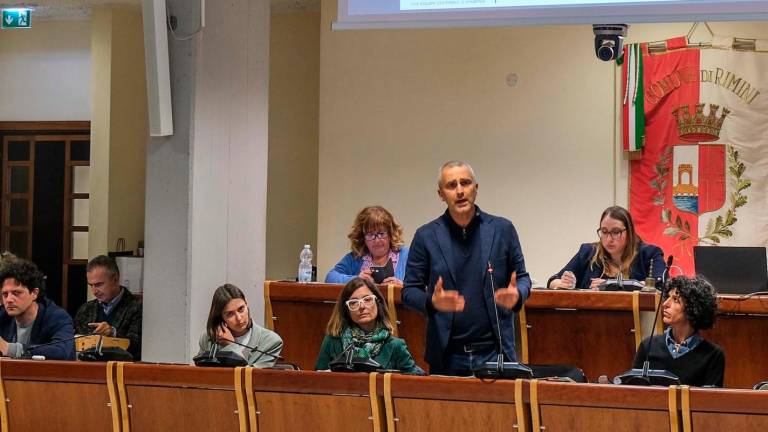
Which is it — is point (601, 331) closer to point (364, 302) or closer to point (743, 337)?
point (743, 337)

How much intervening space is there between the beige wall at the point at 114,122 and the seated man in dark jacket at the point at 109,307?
3.12 metres

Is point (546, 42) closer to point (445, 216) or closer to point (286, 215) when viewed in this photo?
point (286, 215)

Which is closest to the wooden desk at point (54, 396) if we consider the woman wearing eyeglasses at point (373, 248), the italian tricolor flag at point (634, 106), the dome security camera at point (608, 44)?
the woman wearing eyeglasses at point (373, 248)

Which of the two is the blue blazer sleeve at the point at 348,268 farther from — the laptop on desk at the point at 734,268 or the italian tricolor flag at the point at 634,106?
the italian tricolor flag at the point at 634,106

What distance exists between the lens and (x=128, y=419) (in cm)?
370

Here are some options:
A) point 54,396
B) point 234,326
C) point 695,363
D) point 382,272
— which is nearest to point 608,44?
point 382,272

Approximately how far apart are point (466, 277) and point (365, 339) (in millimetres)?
747

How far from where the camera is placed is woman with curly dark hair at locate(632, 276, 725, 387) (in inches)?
159

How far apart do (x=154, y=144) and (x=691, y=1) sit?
2.64 metres

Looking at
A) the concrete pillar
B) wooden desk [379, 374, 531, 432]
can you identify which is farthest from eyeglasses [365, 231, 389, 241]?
wooden desk [379, 374, 531, 432]

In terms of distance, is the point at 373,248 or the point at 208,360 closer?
the point at 208,360

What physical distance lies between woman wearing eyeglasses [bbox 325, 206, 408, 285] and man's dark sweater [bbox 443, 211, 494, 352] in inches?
66.1

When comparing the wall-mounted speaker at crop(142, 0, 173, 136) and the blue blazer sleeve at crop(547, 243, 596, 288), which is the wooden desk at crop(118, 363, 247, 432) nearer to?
the wall-mounted speaker at crop(142, 0, 173, 136)

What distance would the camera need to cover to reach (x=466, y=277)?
373cm
